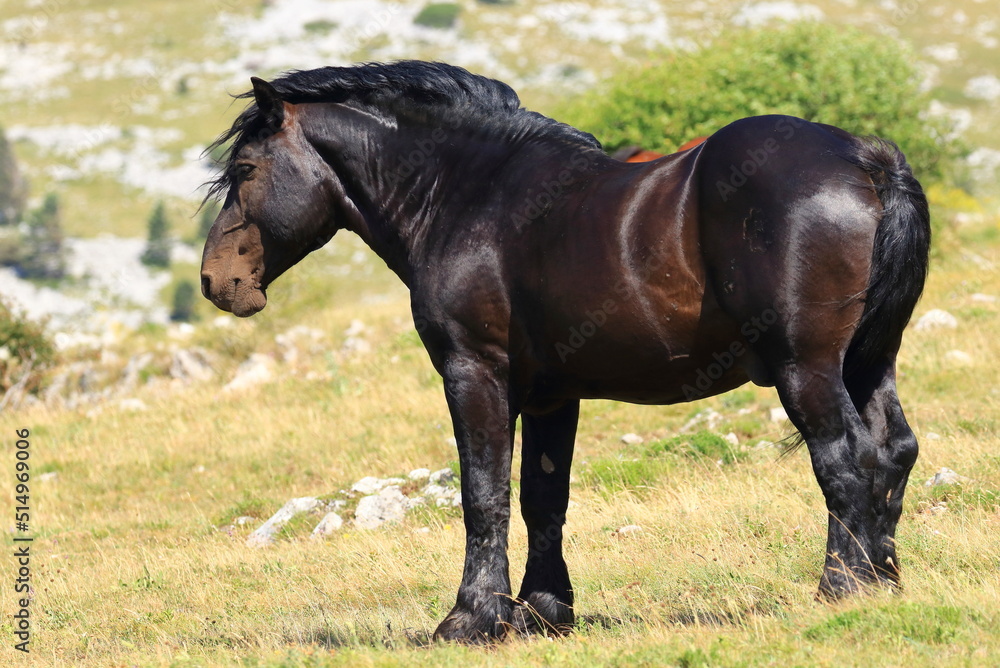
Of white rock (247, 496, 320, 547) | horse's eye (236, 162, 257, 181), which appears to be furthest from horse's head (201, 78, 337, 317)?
white rock (247, 496, 320, 547)

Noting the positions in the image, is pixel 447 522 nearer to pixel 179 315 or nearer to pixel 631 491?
pixel 631 491

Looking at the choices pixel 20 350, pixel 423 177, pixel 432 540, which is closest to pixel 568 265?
pixel 423 177

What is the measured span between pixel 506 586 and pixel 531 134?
2476 mm

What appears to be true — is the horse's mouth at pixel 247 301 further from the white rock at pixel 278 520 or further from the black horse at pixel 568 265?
the white rock at pixel 278 520

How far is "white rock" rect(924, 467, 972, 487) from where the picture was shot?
747 centimetres

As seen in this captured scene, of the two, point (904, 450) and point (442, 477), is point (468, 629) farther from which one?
point (442, 477)

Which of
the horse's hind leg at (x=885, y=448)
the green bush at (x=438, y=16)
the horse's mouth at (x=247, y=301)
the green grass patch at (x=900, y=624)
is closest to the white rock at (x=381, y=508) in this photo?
the horse's mouth at (x=247, y=301)

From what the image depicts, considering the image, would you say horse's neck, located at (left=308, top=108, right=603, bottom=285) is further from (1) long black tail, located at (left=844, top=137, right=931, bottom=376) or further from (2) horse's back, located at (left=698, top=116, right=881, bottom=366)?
(1) long black tail, located at (left=844, top=137, right=931, bottom=376)

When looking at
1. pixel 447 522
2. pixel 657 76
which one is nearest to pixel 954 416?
pixel 447 522

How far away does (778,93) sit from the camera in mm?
19500

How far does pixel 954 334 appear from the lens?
13.2m

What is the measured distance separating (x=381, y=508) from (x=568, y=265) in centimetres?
536

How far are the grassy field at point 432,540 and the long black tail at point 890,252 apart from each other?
122cm

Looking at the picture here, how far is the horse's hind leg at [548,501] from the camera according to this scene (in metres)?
5.63
